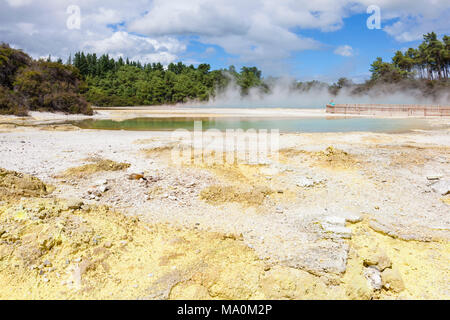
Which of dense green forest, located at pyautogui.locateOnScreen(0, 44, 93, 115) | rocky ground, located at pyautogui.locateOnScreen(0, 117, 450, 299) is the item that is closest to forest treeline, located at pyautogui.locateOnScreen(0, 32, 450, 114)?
dense green forest, located at pyautogui.locateOnScreen(0, 44, 93, 115)

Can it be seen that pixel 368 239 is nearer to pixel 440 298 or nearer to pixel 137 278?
pixel 440 298

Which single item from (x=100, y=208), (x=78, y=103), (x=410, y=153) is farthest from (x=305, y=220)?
(x=78, y=103)

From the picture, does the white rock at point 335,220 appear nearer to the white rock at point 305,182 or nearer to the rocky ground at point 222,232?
the rocky ground at point 222,232

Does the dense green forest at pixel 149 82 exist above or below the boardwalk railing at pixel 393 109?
above

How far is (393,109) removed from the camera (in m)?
40.5

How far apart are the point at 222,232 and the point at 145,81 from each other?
78.7 metres

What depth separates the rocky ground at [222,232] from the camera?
13.2 ft

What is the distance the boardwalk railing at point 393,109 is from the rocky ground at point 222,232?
33.6 m

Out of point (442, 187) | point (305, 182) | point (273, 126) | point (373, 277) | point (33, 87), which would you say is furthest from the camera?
point (33, 87)

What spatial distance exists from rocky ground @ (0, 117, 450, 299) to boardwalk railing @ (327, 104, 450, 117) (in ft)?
110

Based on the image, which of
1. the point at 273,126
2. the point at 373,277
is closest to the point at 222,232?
the point at 373,277

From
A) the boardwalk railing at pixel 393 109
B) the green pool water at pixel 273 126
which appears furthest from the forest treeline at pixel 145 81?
the boardwalk railing at pixel 393 109

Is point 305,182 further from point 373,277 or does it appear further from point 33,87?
point 33,87
